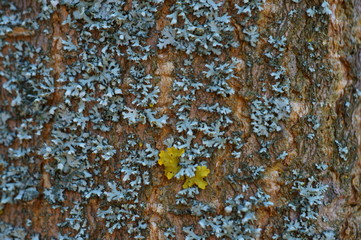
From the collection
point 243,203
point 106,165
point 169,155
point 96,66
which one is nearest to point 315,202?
point 243,203

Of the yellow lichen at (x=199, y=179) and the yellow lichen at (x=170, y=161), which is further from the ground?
the yellow lichen at (x=170, y=161)

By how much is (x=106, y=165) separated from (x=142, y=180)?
16cm

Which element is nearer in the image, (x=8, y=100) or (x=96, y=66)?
(x=96, y=66)

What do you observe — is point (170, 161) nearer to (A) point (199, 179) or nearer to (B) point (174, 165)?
(B) point (174, 165)

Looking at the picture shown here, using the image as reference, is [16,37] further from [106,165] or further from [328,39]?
[328,39]

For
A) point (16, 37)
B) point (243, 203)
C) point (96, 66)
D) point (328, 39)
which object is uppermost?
point (328, 39)

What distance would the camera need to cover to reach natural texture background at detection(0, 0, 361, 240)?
4.21ft

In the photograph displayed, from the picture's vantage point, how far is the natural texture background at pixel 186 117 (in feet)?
4.21

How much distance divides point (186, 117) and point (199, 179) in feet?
0.80

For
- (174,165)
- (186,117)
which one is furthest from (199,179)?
(186,117)

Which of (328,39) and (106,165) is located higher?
(328,39)

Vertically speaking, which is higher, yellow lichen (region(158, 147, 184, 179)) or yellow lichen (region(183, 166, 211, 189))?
yellow lichen (region(158, 147, 184, 179))

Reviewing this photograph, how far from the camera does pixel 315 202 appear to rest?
4.30ft

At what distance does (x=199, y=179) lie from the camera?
1295 mm
